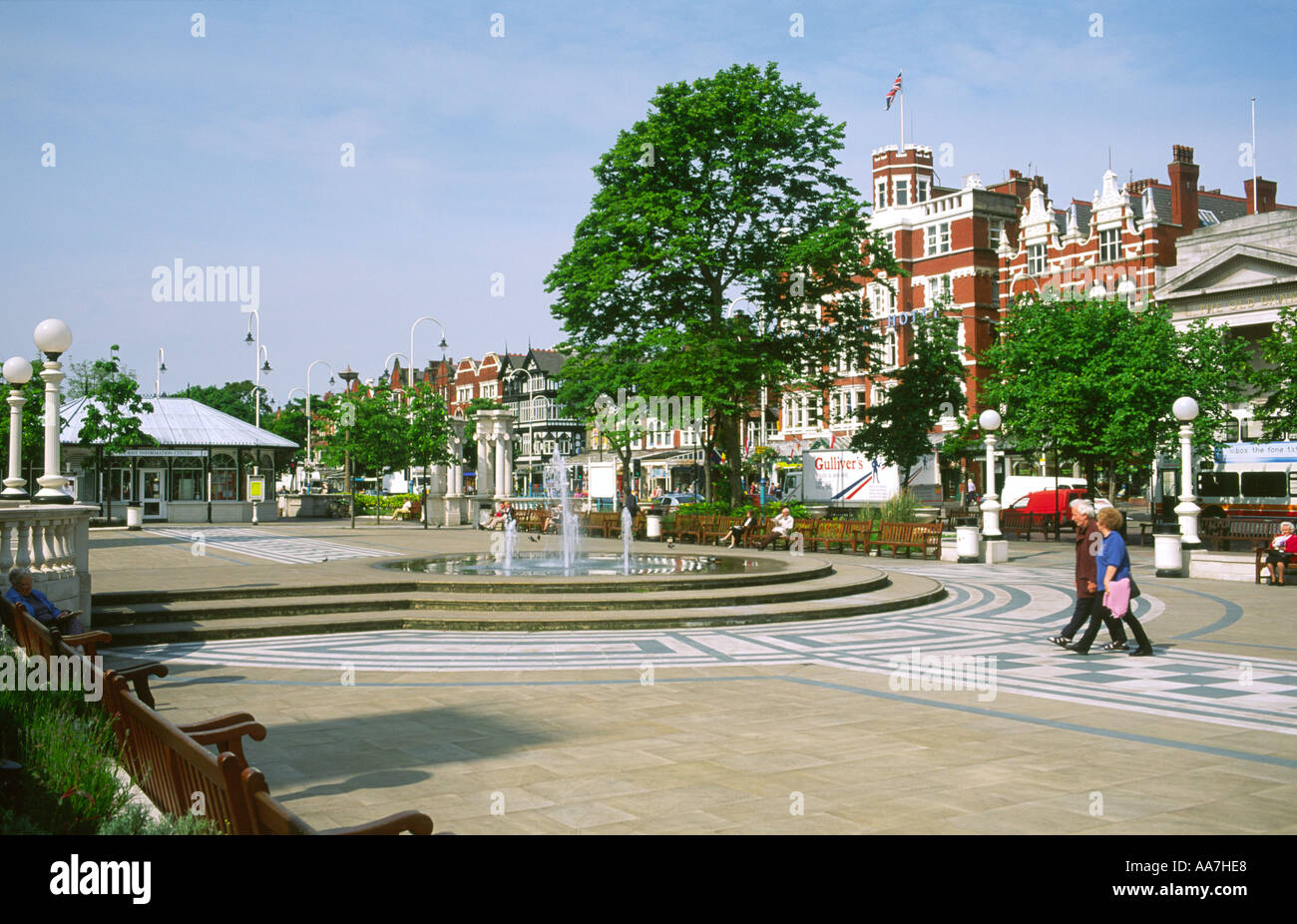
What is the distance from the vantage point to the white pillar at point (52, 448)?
42.5 feet

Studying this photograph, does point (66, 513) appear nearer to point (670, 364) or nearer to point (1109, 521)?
point (1109, 521)

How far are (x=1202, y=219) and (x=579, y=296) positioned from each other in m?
42.1

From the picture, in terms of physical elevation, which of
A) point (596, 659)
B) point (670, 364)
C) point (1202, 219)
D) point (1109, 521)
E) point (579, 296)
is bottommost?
point (596, 659)

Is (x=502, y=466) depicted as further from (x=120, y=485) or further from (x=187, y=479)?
A: (x=120, y=485)

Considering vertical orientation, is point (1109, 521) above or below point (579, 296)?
below

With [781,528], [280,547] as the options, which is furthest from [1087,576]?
[280,547]

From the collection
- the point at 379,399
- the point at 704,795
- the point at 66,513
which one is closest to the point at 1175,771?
the point at 704,795

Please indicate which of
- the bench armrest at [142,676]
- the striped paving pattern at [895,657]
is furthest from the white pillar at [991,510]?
the bench armrest at [142,676]

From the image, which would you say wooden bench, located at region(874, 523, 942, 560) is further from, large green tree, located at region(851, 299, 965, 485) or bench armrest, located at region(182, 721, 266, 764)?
bench armrest, located at region(182, 721, 266, 764)

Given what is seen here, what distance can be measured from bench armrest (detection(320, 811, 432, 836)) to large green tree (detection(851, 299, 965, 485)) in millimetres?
42968

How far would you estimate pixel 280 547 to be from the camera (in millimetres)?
28281

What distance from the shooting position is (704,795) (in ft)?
20.6

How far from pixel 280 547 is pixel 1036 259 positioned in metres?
45.4
